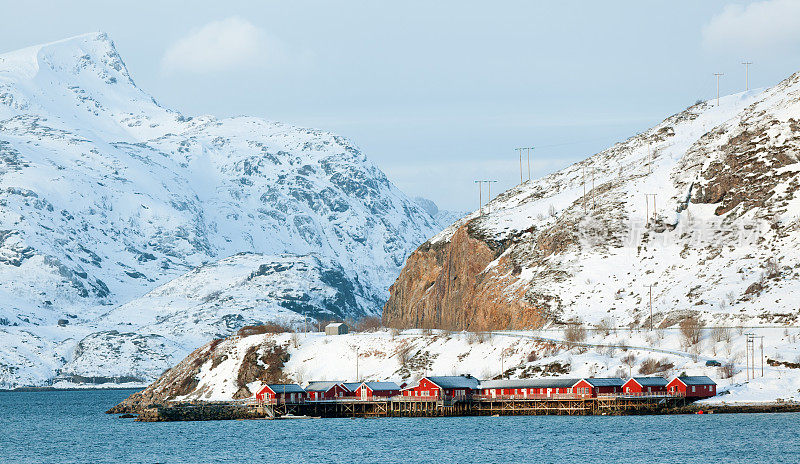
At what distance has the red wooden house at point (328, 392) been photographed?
613 feet

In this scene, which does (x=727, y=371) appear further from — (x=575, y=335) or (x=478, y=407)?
(x=478, y=407)

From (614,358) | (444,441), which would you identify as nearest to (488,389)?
(614,358)

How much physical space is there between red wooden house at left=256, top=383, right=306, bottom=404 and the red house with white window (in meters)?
59.1

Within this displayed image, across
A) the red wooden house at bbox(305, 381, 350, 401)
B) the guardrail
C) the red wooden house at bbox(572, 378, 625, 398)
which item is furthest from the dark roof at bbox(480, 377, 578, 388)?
the red wooden house at bbox(305, 381, 350, 401)

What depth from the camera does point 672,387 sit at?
162250 millimetres

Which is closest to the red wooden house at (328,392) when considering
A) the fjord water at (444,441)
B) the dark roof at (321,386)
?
the dark roof at (321,386)

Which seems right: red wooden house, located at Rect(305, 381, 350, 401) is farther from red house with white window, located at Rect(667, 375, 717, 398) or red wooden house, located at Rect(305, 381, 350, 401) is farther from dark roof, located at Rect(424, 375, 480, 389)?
red house with white window, located at Rect(667, 375, 717, 398)

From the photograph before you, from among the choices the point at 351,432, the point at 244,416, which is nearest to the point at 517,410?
the point at 351,432

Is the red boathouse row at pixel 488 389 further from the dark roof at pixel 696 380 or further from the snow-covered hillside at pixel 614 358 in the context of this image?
the snow-covered hillside at pixel 614 358

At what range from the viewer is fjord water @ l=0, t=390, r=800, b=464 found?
120 m

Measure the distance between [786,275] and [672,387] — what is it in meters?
41.4

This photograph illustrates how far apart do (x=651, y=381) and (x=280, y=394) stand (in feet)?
187

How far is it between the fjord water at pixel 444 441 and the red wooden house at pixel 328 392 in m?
8.67

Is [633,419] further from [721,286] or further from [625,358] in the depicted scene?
[721,286]
